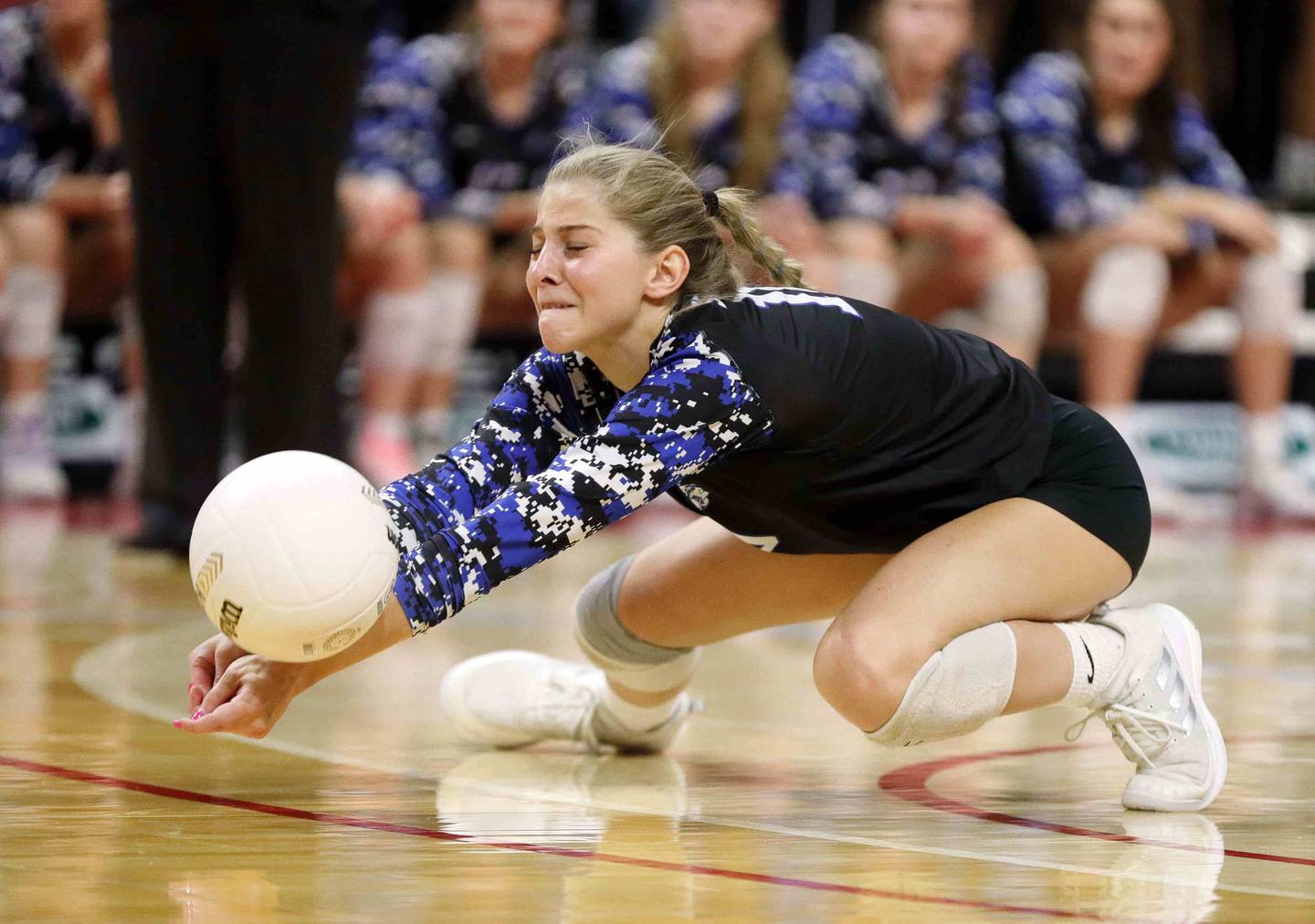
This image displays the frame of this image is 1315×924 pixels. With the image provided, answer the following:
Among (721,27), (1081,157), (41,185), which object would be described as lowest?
(41,185)

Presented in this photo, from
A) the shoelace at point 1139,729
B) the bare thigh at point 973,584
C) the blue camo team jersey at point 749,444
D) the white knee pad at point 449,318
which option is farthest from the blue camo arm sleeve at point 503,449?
the white knee pad at point 449,318

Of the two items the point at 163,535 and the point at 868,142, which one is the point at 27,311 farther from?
the point at 868,142

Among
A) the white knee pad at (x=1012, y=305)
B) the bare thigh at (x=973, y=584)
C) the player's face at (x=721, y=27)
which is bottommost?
the white knee pad at (x=1012, y=305)

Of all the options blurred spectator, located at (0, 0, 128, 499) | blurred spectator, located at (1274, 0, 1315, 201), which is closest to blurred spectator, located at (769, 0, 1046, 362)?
blurred spectator, located at (1274, 0, 1315, 201)

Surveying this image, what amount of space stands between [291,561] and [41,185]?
4823 millimetres

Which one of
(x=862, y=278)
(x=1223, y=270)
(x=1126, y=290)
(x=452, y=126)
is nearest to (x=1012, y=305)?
(x=1126, y=290)

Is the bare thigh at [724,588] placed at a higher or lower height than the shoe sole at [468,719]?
higher

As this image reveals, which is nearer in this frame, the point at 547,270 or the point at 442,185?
the point at 547,270

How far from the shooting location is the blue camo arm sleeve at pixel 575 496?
185 cm

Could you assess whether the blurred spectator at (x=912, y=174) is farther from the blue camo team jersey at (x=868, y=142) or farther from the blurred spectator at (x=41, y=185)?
the blurred spectator at (x=41, y=185)

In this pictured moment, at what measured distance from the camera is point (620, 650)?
2293 millimetres

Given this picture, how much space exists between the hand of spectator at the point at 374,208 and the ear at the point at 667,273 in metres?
4.09

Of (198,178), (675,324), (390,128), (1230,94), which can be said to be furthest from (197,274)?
(1230,94)

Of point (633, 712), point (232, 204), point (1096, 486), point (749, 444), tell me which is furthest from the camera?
point (232, 204)
